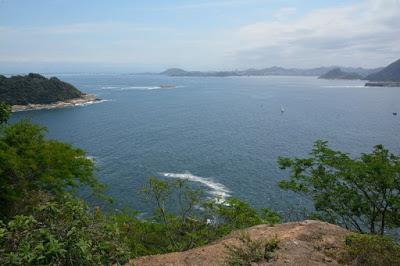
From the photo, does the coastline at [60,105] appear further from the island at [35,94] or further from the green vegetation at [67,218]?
the green vegetation at [67,218]

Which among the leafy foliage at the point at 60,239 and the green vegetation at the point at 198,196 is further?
the green vegetation at the point at 198,196

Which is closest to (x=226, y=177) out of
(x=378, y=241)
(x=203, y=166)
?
(x=203, y=166)

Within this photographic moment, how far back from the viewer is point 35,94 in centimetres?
11656

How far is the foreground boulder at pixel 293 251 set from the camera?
418 inches

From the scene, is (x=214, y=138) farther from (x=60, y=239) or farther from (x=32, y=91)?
(x=32, y=91)

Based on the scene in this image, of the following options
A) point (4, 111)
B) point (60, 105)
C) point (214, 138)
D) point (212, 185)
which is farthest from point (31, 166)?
point (60, 105)

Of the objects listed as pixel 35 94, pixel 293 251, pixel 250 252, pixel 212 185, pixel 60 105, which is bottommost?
pixel 212 185

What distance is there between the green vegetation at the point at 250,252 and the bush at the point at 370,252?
2125 mm

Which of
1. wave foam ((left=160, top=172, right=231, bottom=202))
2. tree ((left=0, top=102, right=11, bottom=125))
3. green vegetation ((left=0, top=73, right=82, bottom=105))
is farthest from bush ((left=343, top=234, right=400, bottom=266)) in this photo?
green vegetation ((left=0, top=73, right=82, bottom=105))

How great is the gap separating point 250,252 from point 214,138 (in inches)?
2472

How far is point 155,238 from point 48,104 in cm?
10643

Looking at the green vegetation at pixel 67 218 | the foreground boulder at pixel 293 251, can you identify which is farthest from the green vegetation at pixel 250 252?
the green vegetation at pixel 67 218

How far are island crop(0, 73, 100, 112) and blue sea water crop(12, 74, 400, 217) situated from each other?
9490 millimetres

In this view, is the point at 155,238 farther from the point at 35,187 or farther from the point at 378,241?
the point at 378,241
